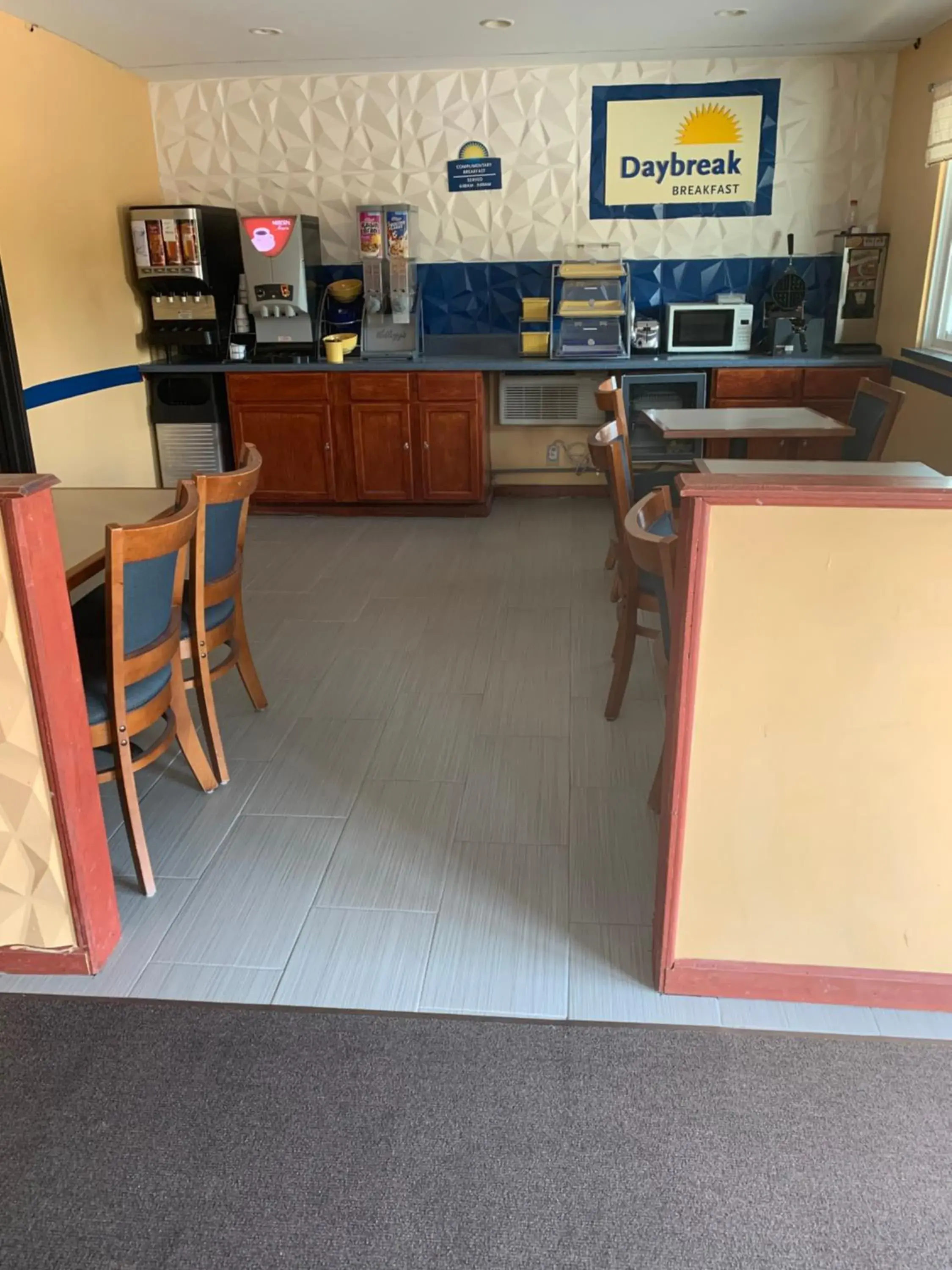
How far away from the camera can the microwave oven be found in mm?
5250

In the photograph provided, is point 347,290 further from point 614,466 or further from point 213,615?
point 213,615

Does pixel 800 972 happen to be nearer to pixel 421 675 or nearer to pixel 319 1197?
pixel 319 1197

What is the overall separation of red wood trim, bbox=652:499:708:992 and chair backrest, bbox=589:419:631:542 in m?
1.24

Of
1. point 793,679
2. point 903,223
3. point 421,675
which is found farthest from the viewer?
point 903,223

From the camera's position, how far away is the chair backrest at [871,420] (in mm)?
3453

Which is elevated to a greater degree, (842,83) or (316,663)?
(842,83)

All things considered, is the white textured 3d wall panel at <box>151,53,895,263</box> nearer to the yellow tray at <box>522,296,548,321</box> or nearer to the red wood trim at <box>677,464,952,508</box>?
the yellow tray at <box>522,296,548,321</box>

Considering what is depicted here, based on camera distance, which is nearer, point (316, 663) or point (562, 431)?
point (316, 663)

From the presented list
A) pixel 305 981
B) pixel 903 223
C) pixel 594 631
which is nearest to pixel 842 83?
pixel 903 223

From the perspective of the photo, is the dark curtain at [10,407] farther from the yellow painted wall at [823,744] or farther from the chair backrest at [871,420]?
the yellow painted wall at [823,744]

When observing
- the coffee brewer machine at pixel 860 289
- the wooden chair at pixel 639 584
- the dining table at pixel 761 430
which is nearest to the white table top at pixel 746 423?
the dining table at pixel 761 430

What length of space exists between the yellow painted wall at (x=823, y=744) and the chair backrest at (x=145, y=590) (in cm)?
121

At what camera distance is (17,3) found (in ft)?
13.1

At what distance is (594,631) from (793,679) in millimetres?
2116
